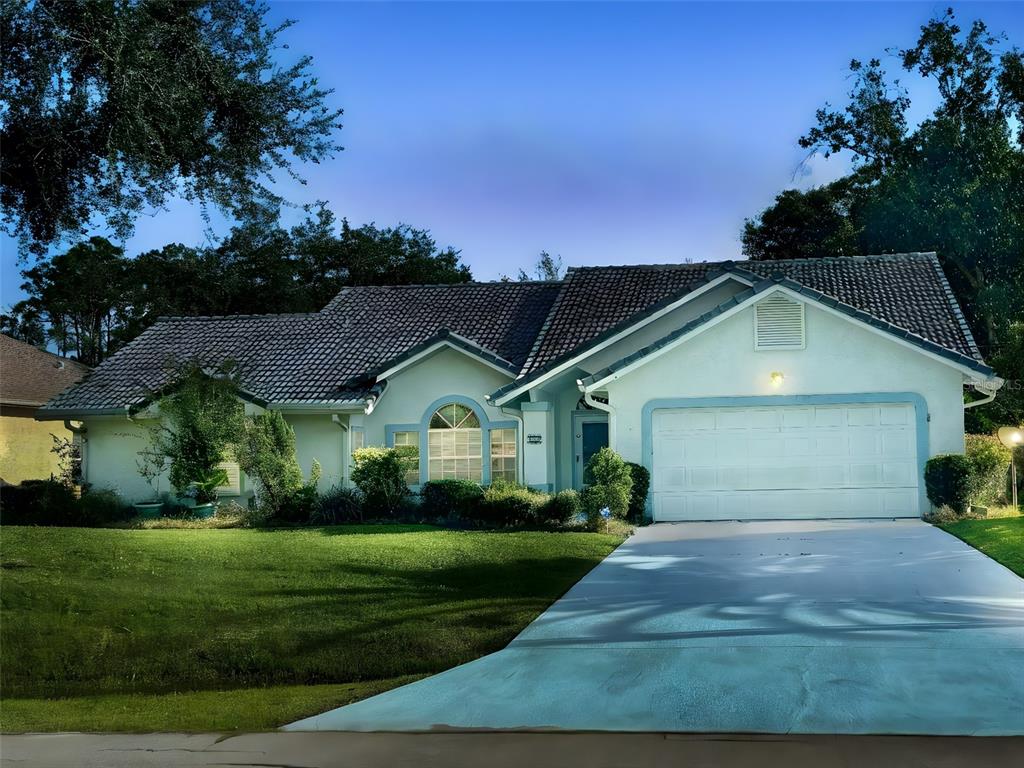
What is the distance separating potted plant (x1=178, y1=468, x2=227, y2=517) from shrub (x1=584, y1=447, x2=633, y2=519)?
29.1 ft

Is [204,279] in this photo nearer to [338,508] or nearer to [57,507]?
[57,507]

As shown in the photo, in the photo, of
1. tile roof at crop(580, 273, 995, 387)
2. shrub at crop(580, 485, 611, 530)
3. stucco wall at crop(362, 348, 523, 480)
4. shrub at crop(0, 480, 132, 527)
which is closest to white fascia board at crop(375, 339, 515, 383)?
stucco wall at crop(362, 348, 523, 480)

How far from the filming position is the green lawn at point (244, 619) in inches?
370

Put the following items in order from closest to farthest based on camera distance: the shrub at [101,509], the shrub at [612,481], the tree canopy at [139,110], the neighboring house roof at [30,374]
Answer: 1. the tree canopy at [139,110]
2. the shrub at [612,481]
3. the shrub at [101,509]
4. the neighboring house roof at [30,374]

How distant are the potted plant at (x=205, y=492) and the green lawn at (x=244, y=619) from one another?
5.66 metres

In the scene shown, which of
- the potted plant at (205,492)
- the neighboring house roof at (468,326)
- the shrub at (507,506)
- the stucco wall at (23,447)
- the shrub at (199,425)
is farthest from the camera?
the stucco wall at (23,447)

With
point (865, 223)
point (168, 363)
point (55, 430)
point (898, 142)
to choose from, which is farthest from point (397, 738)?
point (898, 142)

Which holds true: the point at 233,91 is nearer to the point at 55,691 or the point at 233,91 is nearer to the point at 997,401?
the point at 55,691

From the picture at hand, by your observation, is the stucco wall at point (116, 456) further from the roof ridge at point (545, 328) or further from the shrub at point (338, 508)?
the roof ridge at point (545, 328)

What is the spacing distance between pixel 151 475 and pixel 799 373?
14.9 metres

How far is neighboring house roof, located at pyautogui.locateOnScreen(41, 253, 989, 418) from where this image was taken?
24812 mm

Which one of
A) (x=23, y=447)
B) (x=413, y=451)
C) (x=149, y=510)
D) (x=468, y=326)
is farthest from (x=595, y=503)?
(x=23, y=447)

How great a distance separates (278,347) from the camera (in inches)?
1126

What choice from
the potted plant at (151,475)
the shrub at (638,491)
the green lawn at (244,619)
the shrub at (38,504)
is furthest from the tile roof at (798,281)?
the shrub at (38,504)
